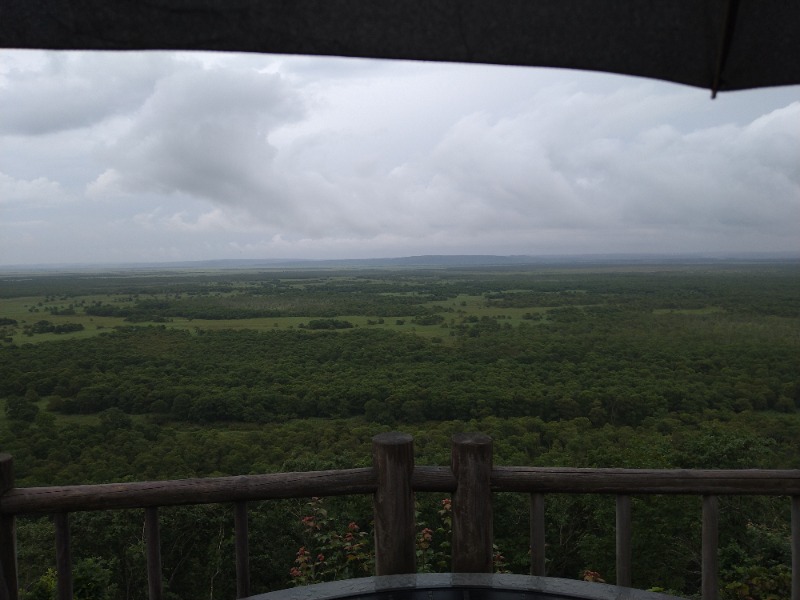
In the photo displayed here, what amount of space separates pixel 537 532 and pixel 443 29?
1471 millimetres

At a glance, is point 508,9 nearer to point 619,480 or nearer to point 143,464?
point 619,480

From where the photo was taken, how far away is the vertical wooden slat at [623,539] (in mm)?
1724

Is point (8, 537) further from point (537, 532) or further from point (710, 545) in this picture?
point (710, 545)

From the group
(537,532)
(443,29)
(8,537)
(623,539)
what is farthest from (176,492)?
(443,29)

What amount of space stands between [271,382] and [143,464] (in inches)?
525

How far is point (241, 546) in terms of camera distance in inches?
68.7

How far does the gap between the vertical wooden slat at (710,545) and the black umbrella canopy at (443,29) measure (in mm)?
1247

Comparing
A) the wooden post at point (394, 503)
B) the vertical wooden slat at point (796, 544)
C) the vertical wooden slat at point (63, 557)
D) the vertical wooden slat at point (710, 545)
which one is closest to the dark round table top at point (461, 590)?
the wooden post at point (394, 503)

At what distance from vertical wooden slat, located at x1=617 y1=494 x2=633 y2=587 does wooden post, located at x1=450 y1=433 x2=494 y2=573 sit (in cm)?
38

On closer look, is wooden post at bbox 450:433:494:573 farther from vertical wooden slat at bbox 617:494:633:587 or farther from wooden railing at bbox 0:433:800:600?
vertical wooden slat at bbox 617:494:633:587

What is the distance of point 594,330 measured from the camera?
44.1 m

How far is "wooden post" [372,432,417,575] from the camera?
1.76 metres

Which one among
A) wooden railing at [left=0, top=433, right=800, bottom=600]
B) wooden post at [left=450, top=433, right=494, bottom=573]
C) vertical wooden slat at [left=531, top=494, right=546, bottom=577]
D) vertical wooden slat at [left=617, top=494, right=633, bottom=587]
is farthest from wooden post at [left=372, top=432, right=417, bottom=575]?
vertical wooden slat at [left=617, top=494, right=633, bottom=587]

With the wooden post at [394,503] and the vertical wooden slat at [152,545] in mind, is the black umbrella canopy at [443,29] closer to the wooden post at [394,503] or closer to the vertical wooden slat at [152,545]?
the wooden post at [394,503]
